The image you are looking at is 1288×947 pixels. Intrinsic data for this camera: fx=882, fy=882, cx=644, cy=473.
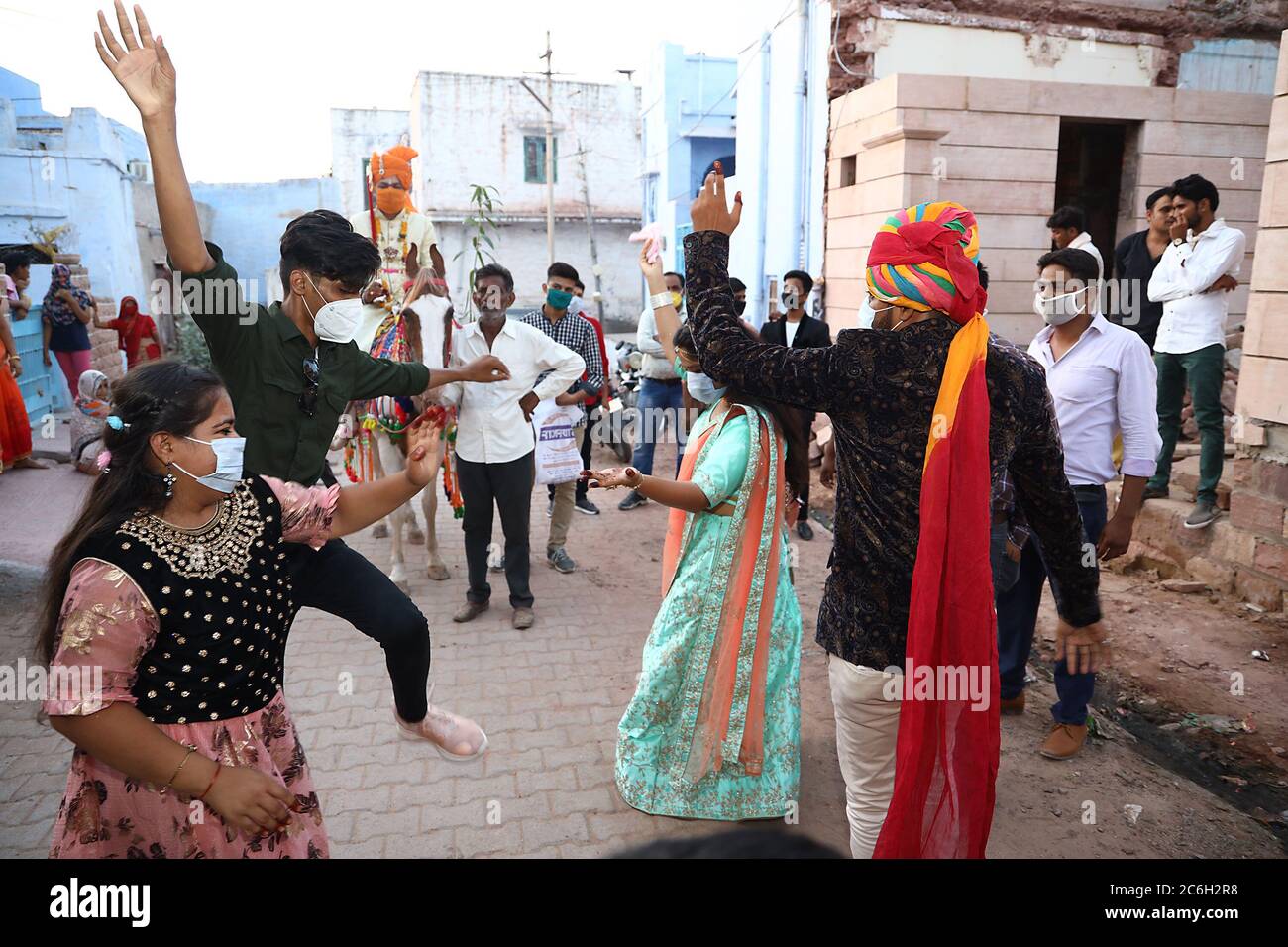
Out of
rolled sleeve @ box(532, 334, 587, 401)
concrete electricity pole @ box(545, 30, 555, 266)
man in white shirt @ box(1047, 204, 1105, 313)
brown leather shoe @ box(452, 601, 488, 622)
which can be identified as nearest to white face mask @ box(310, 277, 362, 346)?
rolled sleeve @ box(532, 334, 587, 401)

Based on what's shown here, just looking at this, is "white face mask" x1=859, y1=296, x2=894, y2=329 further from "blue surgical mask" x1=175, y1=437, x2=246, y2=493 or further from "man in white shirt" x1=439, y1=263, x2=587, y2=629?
"man in white shirt" x1=439, y1=263, x2=587, y2=629

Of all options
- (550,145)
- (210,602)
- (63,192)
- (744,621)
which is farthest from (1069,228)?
(550,145)

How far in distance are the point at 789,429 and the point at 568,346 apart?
3677 millimetres

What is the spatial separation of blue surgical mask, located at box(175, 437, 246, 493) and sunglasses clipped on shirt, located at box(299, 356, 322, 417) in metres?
0.85

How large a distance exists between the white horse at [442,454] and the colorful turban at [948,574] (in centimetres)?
362

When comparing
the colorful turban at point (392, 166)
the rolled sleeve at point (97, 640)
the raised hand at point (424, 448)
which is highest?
the colorful turban at point (392, 166)

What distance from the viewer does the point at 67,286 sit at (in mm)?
10812

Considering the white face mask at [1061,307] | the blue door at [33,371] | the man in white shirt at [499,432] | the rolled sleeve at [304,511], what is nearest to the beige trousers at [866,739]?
the rolled sleeve at [304,511]

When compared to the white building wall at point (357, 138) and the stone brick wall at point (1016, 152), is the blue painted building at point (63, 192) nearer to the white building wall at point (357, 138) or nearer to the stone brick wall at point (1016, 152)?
the stone brick wall at point (1016, 152)

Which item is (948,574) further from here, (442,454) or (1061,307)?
(442,454)

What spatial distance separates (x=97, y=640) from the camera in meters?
1.68


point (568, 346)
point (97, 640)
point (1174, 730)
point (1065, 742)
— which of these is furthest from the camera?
point (568, 346)

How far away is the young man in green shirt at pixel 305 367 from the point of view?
7.65 feet

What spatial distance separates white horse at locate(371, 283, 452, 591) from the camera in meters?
5.58
